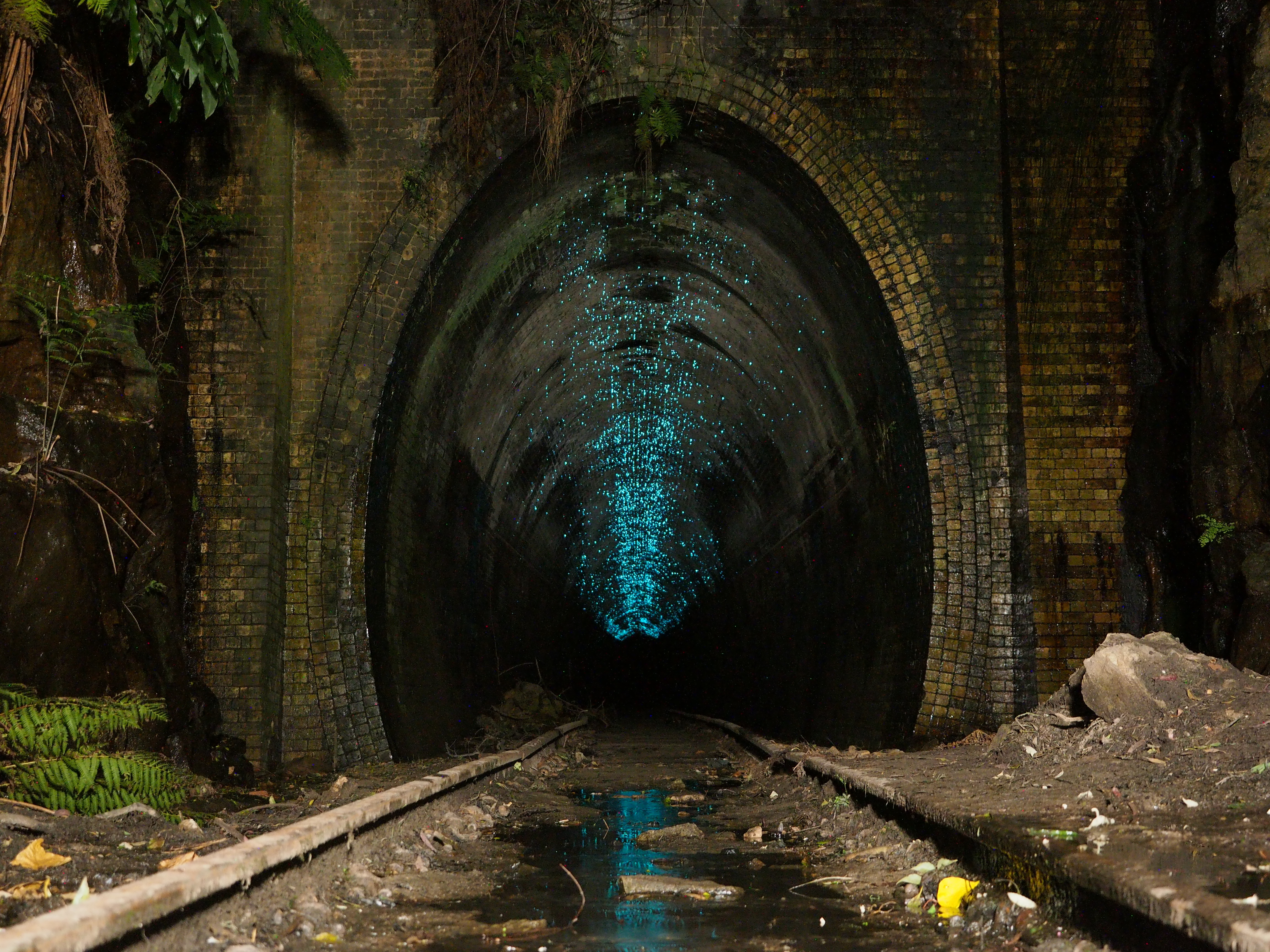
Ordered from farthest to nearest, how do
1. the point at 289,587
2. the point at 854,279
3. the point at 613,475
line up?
the point at 613,475 → the point at 854,279 → the point at 289,587

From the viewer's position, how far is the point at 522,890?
13.8 ft

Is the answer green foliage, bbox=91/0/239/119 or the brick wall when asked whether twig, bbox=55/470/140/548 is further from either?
green foliage, bbox=91/0/239/119

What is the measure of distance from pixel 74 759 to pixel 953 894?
11.8ft

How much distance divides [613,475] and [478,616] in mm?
6466

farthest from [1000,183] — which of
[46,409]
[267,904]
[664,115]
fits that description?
[267,904]

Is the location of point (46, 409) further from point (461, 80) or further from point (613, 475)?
point (613, 475)

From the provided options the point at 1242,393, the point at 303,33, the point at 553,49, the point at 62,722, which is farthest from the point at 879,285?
the point at 62,722

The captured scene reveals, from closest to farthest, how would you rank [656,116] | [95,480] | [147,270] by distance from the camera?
[95,480] → [147,270] → [656,116]

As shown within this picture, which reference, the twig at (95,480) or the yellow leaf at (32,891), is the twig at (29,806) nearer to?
the yellow leaf at (32,891)

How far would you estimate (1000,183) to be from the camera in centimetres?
891

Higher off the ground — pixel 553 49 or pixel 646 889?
pixel 553 49

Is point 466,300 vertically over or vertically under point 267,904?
over

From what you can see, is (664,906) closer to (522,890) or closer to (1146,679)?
(522,890)

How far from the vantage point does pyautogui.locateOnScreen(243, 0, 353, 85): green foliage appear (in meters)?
7.69
